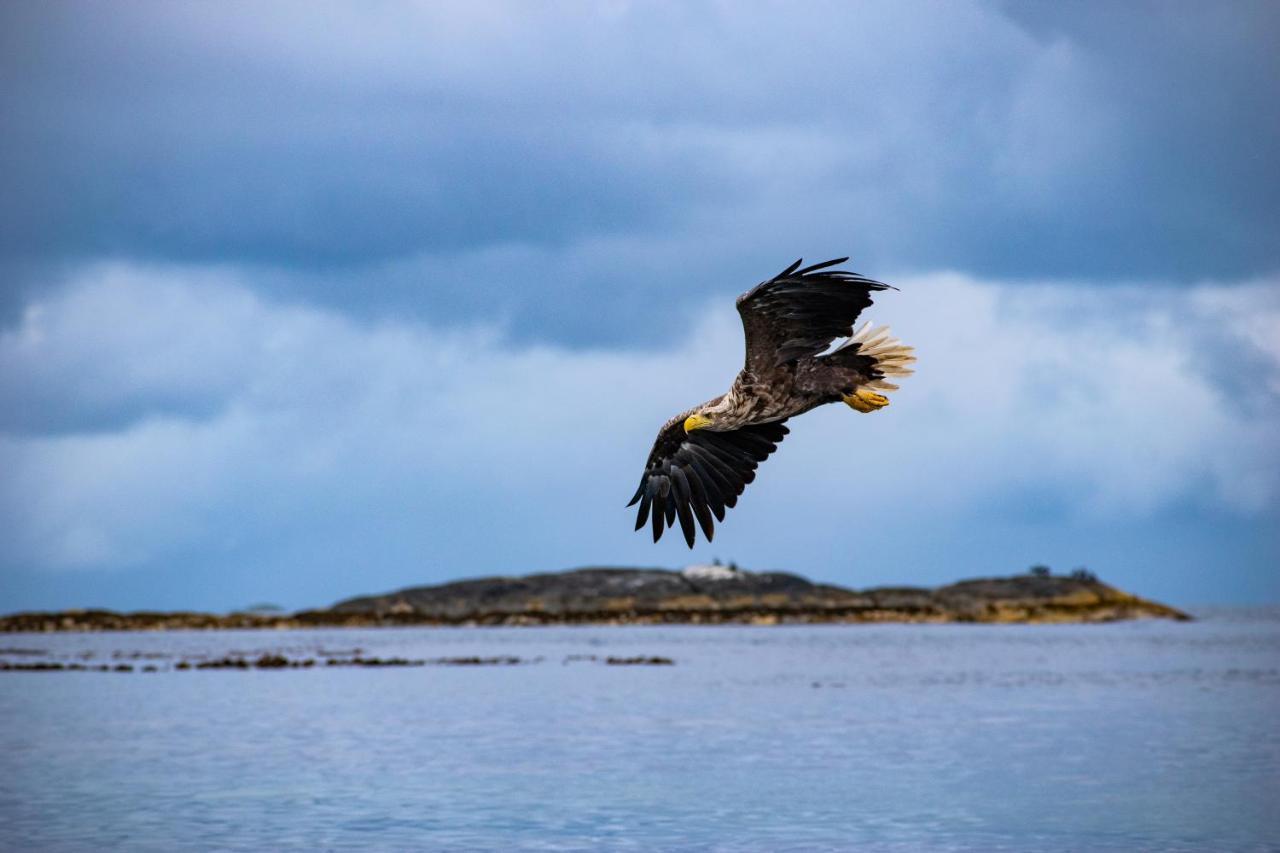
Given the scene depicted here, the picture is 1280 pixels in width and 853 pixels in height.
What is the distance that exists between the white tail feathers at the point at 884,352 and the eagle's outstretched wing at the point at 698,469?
1837mm

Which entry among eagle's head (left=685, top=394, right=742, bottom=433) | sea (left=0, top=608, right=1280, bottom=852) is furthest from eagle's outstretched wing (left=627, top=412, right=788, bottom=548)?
sea (left=0, top=608, right=1280, bottom=852)

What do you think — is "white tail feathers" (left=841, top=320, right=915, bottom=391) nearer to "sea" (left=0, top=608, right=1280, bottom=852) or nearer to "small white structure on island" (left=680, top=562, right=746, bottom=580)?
"sea" (left=0, top=608, right=1280, bottom=852)

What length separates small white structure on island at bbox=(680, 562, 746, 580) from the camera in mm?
132375

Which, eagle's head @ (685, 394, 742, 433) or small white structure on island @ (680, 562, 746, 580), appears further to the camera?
small white structure on island @ (680, 562, 746, 580)

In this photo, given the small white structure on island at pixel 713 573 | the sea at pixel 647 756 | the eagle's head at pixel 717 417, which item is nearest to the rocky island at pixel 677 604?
the small white structure on island at pixel 713 573

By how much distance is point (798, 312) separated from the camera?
1205 centimetres

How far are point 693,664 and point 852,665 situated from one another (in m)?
7.18

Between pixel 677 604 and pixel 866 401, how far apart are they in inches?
4699

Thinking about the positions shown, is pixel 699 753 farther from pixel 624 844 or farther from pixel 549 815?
pixel 624 844

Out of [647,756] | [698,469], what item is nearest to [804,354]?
[698,469]

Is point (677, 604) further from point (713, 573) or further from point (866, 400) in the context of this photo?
point (866, 400)

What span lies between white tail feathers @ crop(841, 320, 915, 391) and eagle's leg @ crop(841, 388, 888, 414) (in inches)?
6.2

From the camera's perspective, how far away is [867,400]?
11.9m

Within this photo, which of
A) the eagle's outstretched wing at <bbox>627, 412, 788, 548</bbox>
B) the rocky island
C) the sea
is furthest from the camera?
the rocky island
